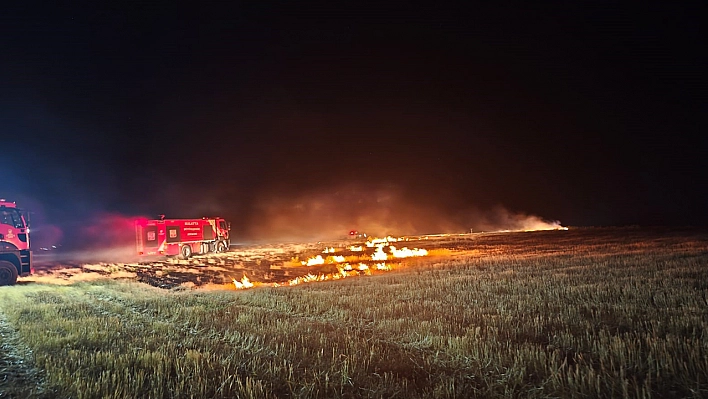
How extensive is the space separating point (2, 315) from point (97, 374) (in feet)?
27.1

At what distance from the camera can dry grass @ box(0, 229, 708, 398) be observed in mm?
6363

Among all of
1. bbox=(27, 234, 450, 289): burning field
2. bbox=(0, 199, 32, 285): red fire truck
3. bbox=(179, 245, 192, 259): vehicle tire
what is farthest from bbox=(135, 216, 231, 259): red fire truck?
bbox=(0, 199, 32, 285): red fire truck

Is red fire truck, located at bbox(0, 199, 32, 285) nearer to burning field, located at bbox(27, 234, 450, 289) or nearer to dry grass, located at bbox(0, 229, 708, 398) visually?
burning field, located at bbox(27, 234, 450, 289)

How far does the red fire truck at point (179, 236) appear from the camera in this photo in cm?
3850

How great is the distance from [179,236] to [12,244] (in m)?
20.4

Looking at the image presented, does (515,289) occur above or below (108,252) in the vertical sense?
below

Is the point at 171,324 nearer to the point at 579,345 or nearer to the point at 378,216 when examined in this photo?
the point at 579,345

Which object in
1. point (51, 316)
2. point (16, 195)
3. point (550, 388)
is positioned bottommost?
point (550, 388)

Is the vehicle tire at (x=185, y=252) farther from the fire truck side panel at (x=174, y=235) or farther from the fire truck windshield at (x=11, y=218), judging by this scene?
→ the fire truck windshield at (x=11, y=218)

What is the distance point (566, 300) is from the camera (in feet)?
39.6

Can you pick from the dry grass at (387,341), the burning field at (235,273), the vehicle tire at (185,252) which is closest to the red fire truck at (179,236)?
the vehicle tire at (185,252)

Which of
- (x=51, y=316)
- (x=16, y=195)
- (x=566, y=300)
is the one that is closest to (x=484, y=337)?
(x=566, y=300)

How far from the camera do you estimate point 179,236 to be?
135ft

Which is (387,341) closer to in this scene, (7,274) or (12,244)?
(7,274)
